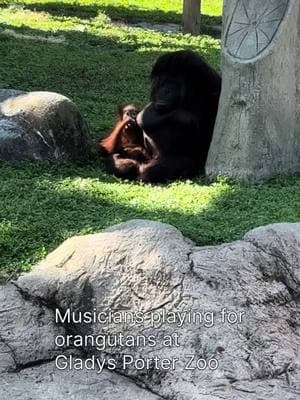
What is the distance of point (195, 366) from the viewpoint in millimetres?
2725

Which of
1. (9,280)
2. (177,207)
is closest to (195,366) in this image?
(9,280)

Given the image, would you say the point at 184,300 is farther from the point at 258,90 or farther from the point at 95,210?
the point at 258,90

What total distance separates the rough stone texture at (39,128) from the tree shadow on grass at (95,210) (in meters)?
0.21

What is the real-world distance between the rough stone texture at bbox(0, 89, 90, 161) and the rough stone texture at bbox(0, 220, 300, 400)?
1622mm

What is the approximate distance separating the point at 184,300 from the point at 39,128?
2.11 meters

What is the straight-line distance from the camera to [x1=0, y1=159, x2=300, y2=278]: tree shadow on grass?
3.36 m

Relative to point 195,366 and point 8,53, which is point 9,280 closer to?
point 195,366

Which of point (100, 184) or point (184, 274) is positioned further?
point (100, 184)

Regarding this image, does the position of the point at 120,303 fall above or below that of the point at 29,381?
above

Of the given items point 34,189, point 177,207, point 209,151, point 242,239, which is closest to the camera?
point 242,239

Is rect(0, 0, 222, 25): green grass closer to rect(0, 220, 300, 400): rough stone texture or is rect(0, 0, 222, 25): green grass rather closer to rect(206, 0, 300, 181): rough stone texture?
rect(206, 0, 300, 181): rough stone texture

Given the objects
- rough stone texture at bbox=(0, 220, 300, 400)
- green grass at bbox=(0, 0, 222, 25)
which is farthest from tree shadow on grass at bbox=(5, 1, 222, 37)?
rough stone texture at bbox=(0, 220, 300, 400)

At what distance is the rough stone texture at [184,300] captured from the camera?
8.96ft

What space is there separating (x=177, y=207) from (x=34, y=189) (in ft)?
2.37
